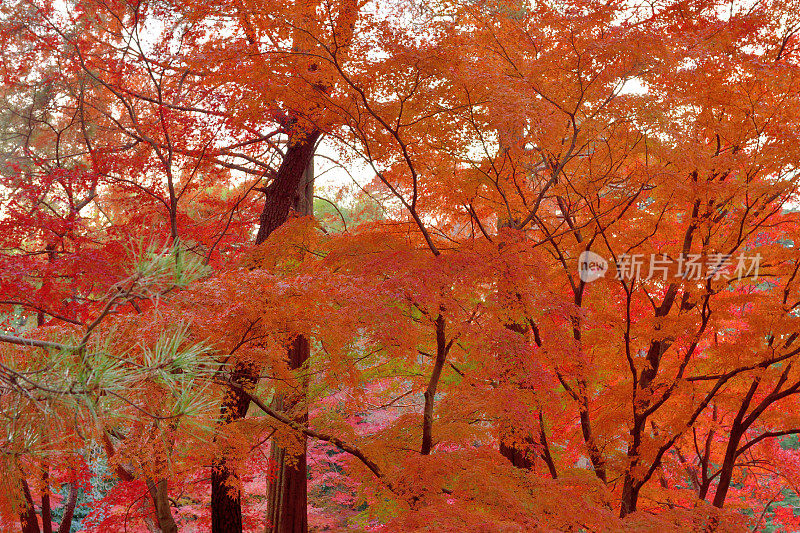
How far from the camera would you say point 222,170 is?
8.44 meters

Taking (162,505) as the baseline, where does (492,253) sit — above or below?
above

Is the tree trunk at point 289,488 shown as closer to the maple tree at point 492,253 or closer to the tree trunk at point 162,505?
the maple tree at point 492,253

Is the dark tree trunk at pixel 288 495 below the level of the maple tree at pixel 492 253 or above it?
below

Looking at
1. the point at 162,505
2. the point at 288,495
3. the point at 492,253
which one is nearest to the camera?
the point at 492,253

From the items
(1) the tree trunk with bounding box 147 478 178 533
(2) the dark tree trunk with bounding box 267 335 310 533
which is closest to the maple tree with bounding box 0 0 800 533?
(1) the tree trunk with bounding box 147 478 178 533

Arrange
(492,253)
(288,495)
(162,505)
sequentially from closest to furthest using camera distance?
(492,253) → (162,505) → (288,495)

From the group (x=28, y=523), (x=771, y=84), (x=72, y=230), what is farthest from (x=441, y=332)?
(x=28, y=523)

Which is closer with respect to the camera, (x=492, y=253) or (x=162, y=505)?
(x=492, y=253)

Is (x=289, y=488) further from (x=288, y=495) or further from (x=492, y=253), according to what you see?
(x=492, y=253)

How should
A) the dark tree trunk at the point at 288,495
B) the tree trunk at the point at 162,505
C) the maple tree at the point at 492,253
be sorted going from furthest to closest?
the dark tree trunk at the point at 288,495, the tree trunk at the point at 162,505, the maple tree at the point at 492,253

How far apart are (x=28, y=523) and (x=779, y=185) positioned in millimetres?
9896

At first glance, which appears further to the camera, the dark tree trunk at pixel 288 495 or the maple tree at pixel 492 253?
the dark tree trunk at pixel 288 495

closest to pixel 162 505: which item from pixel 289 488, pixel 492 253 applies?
pixel 289 488

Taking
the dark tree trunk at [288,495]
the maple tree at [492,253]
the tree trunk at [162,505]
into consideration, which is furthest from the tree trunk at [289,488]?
the tree trunk at [162,505]
